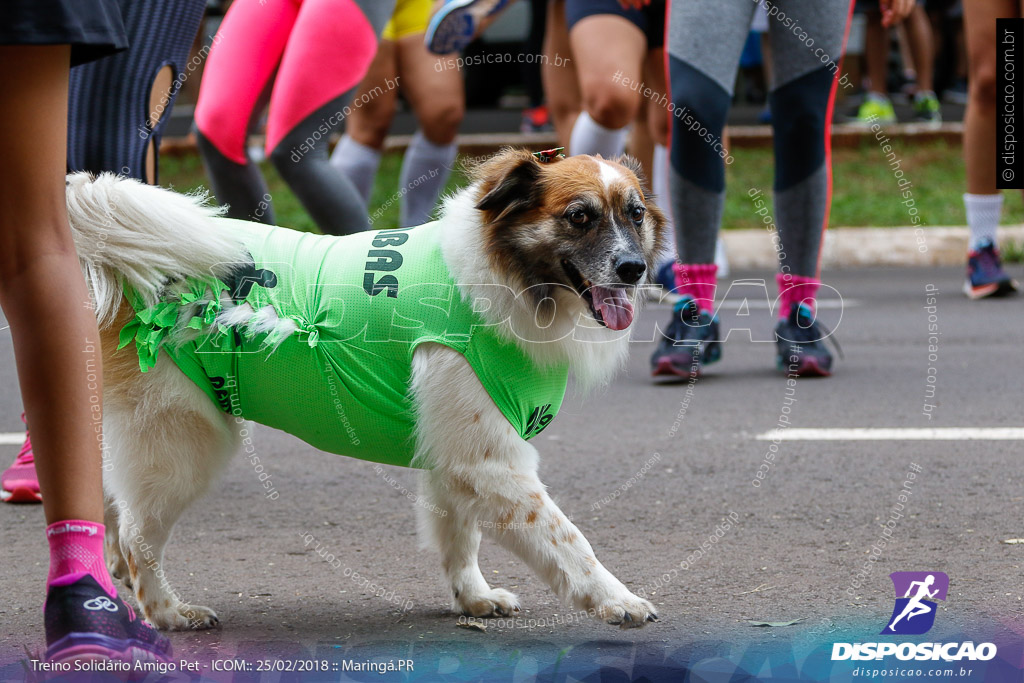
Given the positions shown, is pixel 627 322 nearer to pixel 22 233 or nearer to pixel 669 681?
pixel 669 681

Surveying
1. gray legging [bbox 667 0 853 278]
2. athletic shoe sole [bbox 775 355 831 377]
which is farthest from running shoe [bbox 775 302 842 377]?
gray legging [bbox 667 0 853 278]

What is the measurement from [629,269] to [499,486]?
56 centimetres

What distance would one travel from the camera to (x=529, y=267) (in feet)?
8.41

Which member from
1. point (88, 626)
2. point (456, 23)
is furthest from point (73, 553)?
point (456, 23)

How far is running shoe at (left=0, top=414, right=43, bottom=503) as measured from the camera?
3.34m

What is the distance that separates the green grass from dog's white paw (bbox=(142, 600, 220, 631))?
18.9 ft

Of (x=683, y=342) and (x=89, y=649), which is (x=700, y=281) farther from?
(x=89, y=649)

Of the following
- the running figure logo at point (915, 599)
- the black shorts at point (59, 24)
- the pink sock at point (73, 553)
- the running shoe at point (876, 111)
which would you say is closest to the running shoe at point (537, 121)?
the running shoe at point (876, 111)

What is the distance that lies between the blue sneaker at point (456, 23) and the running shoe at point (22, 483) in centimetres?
210

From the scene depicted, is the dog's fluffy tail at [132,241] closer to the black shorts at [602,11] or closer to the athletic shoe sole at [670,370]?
the athletic shoe sole at [670,370]

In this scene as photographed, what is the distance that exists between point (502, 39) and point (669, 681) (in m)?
14.4

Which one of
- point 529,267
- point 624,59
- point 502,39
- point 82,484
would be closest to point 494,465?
point 529,267

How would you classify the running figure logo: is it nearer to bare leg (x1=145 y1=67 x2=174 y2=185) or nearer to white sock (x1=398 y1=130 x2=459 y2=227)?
bare leg (x1=145 y1=67 x2=174 y2=185)

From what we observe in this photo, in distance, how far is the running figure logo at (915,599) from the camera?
2.35m
